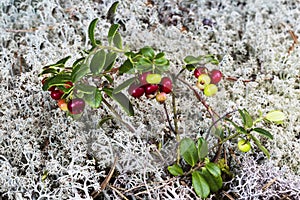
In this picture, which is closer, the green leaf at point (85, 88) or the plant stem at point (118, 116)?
the green leaf at point (85, 88)

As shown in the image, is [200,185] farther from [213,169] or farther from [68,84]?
[68,84]

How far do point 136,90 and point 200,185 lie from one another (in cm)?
31

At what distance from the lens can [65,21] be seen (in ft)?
6.53

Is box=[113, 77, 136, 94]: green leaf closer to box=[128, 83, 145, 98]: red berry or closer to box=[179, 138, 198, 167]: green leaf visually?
box=[128, 83, 145, 98]: red berry

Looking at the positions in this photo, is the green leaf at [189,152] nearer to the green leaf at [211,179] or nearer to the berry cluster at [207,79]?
the green leaf at [211,179]

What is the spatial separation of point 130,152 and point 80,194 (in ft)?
0.60

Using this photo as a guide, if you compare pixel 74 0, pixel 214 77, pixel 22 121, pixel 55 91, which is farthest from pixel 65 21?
pixel 214 77

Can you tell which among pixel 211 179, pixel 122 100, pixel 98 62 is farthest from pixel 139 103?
pixel 211 179

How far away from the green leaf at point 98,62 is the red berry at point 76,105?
0.31ft

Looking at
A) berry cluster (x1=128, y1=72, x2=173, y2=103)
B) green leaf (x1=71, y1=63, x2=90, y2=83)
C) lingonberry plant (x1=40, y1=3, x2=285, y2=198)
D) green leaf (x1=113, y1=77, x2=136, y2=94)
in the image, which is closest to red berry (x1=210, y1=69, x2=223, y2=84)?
lingonberry plant (x1=40, y1=3, x2=285, y2=198)

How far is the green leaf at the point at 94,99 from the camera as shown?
1224mm

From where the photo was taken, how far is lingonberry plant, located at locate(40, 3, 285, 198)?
4.01 ft

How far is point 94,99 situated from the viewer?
1229 mm

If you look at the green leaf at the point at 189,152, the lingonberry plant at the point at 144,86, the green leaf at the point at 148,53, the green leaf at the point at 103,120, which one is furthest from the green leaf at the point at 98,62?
the green leaf at the point at 189,152
